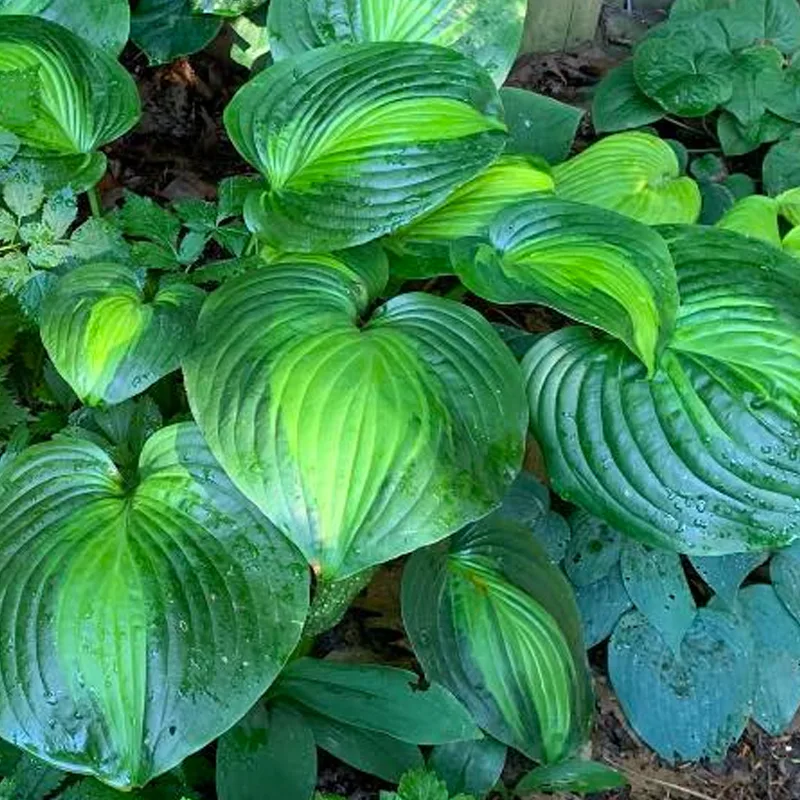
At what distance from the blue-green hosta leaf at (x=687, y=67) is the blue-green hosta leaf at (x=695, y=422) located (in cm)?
75

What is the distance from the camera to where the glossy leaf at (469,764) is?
1.46m

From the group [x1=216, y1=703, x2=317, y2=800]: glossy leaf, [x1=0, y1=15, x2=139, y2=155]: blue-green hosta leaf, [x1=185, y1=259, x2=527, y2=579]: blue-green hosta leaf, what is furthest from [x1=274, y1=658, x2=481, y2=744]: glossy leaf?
[x1=0, y1=15, x2=139, y2=155]: blue-green hosta leaf

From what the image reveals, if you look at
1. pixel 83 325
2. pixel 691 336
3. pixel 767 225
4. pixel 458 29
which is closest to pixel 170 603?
pixel 83 325

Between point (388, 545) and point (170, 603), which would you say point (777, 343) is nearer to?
point (388, 545)

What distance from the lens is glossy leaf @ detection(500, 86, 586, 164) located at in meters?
1.87

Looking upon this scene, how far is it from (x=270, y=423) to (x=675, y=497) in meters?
0.46

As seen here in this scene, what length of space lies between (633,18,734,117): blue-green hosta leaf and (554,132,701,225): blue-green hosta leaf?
287 mm

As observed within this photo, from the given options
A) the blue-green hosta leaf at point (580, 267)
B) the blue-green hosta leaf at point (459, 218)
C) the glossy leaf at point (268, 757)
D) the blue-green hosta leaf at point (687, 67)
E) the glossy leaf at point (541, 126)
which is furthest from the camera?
the blue-green hosta leaf at point (687, 67)

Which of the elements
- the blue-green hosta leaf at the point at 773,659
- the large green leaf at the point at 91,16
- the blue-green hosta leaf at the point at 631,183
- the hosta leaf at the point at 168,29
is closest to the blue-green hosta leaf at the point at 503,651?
the blue-green hosta leaf at the point at 773,659

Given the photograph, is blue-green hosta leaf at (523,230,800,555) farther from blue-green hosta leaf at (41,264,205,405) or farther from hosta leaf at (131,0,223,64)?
hosta leaf at (131,0,223,64)

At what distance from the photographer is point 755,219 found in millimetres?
1730

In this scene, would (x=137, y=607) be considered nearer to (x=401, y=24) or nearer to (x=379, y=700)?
(x=379, y=700)

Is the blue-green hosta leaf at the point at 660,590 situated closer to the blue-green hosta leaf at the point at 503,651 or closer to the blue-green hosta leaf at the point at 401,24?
the blue-green hosta leaf at the point at 503,651

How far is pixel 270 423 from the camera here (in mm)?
1178
